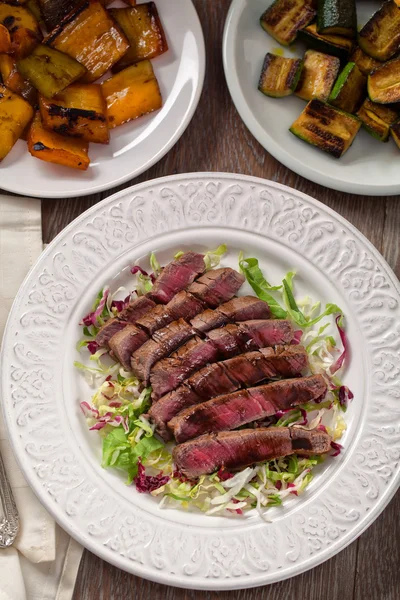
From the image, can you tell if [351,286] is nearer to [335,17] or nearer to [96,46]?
[335,17]

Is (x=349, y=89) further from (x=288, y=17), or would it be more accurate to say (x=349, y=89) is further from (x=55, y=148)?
(x=55, y=148)

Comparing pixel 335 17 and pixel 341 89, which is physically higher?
pixel 335 17

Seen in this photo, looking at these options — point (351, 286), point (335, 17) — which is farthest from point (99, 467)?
point (335, 17)

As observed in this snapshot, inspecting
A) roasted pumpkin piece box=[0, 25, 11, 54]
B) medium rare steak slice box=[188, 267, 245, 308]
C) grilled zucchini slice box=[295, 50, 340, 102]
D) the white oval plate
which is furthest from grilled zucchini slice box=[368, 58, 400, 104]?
roasted pumpkin piece box=[0, 25, 11, 54]

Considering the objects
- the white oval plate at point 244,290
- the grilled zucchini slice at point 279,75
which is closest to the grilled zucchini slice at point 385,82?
the grilled zucchini slice at point 279,75

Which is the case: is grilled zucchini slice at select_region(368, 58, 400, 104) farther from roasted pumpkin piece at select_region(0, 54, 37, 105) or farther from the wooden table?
roasted pumpkin piece at select_region(0, 54, 37, 105)

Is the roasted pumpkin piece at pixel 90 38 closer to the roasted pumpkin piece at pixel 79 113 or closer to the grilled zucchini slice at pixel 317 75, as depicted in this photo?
the roasted pumpkin piece at pixel 79 113
